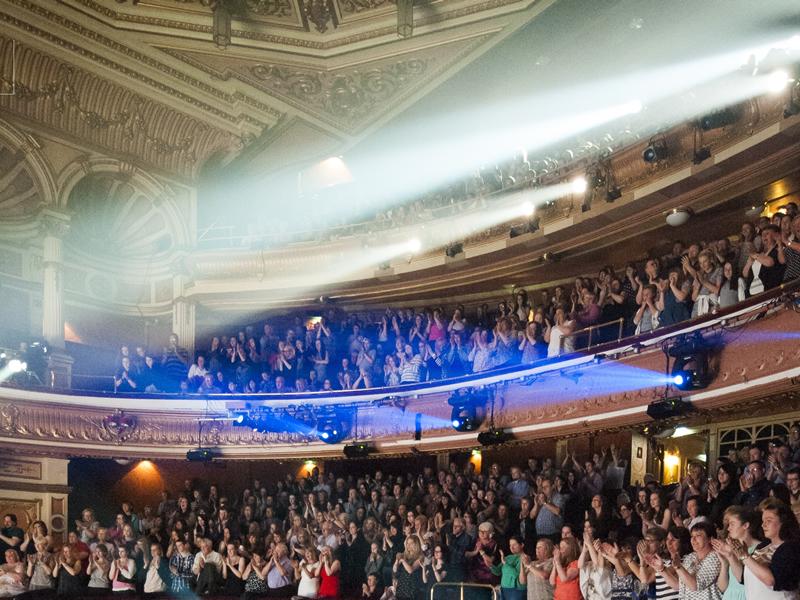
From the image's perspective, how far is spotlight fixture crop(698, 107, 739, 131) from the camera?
9328 mm

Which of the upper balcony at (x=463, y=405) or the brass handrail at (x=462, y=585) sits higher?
the upper balcony at (x=463, y=405)

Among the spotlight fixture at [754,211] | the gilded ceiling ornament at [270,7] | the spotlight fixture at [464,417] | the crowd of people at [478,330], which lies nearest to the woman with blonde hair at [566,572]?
the crowd of people at [478,330]

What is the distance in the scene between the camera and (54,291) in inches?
582

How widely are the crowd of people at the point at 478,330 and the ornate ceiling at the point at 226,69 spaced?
315 centimetres

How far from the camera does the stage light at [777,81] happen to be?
8602 millimetres

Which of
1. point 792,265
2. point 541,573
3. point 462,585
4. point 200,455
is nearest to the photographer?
point 792,265

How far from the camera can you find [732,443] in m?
10.4

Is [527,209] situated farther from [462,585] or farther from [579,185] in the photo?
[462,585]

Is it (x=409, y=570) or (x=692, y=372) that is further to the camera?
(x=409, y=570)

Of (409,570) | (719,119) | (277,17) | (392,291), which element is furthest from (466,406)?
(277,17)

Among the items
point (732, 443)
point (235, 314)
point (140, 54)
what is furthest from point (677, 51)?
point (235, 314)

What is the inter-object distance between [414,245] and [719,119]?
5497 mm

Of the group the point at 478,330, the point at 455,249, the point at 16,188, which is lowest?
the point at 478,330

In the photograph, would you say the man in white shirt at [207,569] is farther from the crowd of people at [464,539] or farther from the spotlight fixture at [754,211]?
the spotlight fixture at [754,211]
